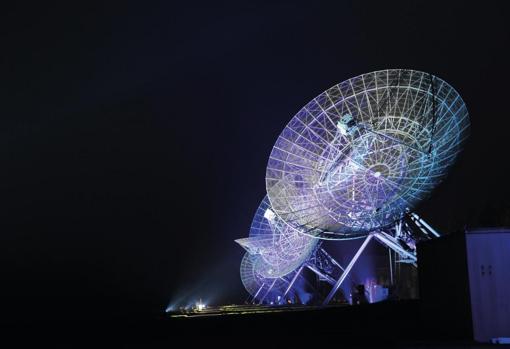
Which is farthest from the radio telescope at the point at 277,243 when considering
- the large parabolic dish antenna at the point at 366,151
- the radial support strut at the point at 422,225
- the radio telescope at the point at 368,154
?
the large parabolic dish antenna at the point at 366,151

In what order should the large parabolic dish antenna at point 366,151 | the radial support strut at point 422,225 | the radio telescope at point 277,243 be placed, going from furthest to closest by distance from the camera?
the radio telescope at point 277,243, the radial support strut at point 422,225, the large parabolic dish antenna at point 366,151

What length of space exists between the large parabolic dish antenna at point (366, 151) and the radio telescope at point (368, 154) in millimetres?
57

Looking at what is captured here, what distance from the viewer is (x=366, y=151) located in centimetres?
3462

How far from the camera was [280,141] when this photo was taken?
35969 mm

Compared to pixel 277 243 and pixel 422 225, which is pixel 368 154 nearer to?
pixel 422 225

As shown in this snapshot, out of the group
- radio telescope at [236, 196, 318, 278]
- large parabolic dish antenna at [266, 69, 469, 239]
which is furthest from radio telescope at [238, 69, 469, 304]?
radio telescope at [236, 196, 318, 278]

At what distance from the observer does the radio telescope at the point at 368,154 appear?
32.5m

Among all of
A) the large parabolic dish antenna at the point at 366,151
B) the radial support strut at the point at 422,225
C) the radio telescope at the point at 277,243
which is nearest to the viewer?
the large parabolic dish antenna at the point at 366,151

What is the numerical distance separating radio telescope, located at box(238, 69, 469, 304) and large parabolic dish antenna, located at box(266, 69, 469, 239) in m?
0.06

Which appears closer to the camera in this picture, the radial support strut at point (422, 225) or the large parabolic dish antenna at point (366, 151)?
the large parabolic dish antenna at point (366, 151)

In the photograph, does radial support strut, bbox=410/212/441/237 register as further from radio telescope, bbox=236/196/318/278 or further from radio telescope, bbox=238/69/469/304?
radio telescope, bbox=236/196/318/278

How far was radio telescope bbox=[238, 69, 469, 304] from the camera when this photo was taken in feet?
107

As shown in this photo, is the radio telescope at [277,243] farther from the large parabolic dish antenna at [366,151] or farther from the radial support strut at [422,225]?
the large parabolic dish antenna at [366,151]

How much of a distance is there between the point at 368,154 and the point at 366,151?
280mm
